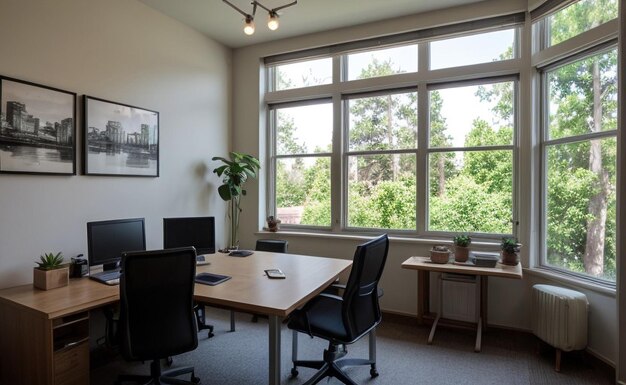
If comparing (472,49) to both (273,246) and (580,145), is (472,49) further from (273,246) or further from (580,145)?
(273,246)

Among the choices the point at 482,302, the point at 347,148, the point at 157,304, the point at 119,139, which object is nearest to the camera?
the point at 157,304

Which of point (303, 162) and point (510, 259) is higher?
point (303, 162)

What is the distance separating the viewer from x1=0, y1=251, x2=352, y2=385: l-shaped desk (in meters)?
1.99

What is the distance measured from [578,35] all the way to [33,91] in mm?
4601

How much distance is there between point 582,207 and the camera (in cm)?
314

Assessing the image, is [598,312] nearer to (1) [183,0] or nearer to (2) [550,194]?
(2) [550,194]

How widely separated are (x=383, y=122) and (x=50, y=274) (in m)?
3.60

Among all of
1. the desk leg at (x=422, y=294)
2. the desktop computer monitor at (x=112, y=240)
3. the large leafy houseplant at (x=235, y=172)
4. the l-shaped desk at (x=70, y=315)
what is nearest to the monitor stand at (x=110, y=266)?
the desktop computer monitor at (x=112, y=240)

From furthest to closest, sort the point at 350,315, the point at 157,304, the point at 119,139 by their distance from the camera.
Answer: the point at 119,139 < the point at 350,315 < the point at 157,304

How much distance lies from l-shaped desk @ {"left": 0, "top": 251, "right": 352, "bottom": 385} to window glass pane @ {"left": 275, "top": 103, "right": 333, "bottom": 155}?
2458mm

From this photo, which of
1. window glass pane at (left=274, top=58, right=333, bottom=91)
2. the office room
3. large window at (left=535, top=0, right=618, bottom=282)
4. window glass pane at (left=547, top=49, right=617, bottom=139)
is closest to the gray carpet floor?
the office room

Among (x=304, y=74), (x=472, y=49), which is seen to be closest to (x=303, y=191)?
(x=304, y=74)

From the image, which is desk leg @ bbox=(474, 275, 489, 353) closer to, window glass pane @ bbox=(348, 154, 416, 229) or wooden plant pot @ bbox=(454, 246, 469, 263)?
wooden plant pot @ bbox=(454, 246, 469, 263)

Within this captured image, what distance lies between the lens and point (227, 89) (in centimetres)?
482
